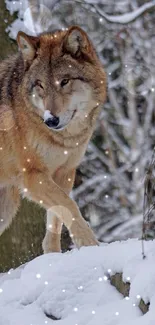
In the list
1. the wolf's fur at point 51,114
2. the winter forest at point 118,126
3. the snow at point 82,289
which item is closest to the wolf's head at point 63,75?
the wolf's fur at point 51,114

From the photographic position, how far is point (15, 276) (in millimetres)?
5832

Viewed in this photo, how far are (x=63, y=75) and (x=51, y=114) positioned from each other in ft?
1.36

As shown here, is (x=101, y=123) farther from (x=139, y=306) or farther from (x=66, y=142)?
(x=139, y=306)

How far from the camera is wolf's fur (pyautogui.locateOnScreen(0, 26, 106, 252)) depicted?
21.5 ft

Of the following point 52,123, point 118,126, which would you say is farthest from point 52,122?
point 118,126

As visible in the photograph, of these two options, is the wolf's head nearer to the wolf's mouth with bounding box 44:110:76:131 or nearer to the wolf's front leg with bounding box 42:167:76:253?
the wolf's mouth with bounding box 44:110:76:131

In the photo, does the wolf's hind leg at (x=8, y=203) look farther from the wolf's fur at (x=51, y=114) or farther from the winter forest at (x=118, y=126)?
the winter forest at (x=118, y=126)

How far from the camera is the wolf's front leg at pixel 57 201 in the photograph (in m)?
6.47

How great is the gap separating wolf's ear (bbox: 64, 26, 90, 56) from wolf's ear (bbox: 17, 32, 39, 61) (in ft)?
0.91

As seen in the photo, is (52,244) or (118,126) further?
(118,126)

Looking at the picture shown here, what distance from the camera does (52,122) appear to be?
250 inches

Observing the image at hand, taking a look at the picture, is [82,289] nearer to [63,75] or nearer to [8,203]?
[63,75]

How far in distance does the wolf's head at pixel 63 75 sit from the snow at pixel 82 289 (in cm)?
180

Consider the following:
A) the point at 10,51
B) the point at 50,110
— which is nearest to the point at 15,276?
the point at 50,110
